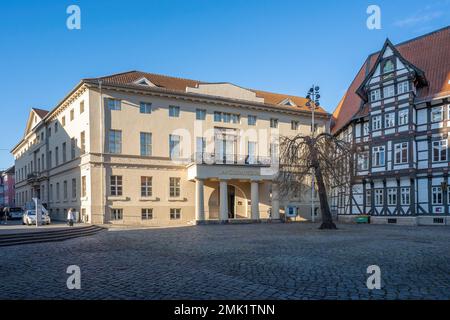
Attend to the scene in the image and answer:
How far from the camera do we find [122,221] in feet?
109

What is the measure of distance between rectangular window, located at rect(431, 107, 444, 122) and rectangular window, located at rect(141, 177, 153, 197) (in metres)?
26.2

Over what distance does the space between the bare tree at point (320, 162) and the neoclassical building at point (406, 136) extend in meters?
5.54

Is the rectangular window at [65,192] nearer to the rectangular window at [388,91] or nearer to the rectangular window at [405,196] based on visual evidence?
the rectangular window at [405,196]

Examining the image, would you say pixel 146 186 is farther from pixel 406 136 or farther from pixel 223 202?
pixel 406 136

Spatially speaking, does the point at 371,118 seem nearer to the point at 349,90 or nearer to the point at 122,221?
the point at 349,90

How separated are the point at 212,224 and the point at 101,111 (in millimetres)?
14269

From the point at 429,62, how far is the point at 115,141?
3104cm

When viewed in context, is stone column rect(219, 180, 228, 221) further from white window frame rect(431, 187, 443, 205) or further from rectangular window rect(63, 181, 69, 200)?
white window frame rect(431, 187, 443, 205)

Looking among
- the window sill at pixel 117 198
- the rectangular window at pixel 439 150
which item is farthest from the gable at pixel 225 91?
the rectangular window at pixel 439 150

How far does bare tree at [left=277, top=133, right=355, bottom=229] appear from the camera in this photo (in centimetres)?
2552

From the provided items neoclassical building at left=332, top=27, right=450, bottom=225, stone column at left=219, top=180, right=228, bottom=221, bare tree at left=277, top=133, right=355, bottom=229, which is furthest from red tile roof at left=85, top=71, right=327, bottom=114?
bare tree at left=277, top=133, right=355, bottom=229

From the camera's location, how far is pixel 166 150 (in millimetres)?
36062

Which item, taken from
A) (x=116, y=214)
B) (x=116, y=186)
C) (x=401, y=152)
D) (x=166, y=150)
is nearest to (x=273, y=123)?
(x=166, y=150)
